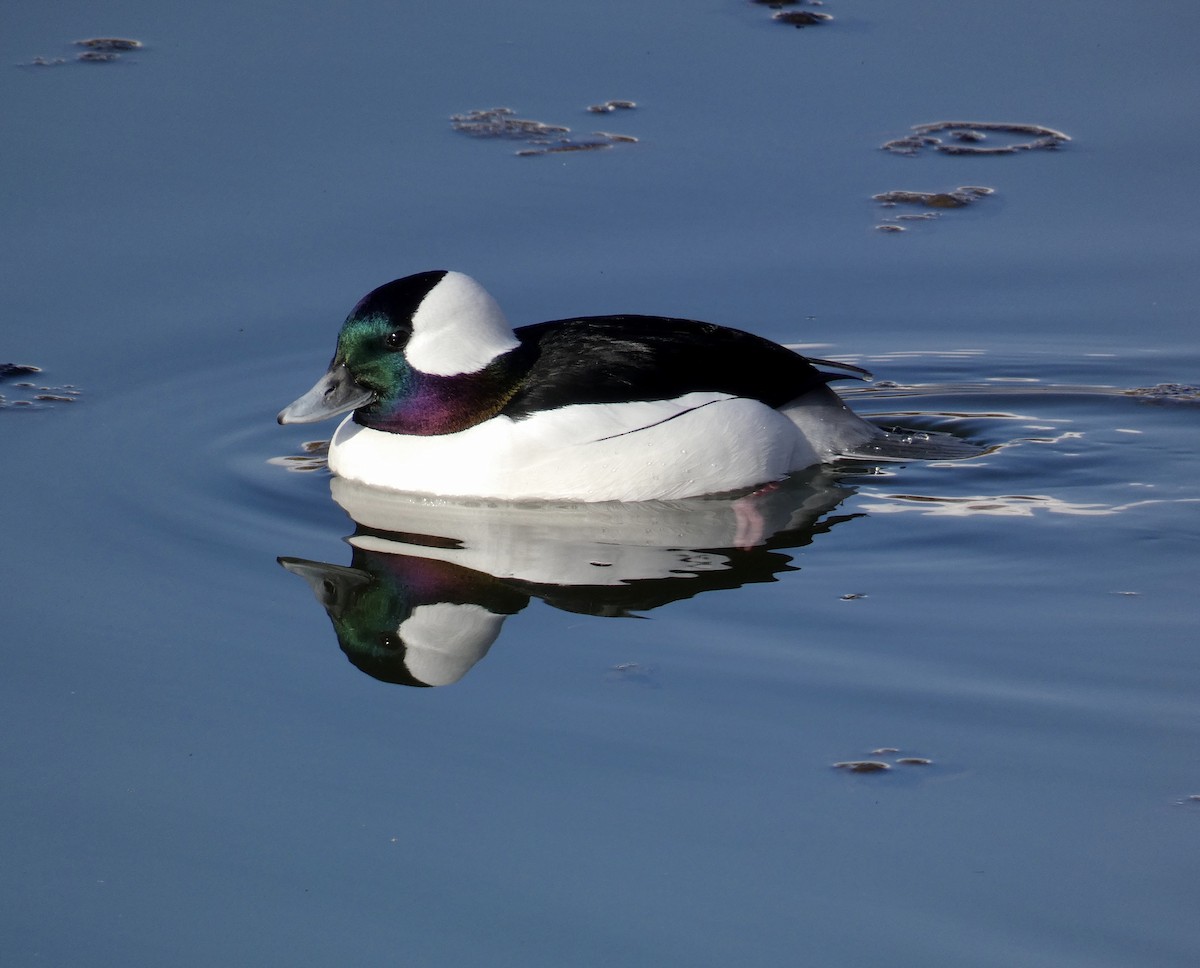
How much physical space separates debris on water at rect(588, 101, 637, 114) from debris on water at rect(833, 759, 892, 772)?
21.4ft

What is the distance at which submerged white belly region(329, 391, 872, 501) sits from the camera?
25.1 feet

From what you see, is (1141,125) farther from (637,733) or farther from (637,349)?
(637,733)

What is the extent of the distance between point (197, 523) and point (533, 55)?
17.7ft

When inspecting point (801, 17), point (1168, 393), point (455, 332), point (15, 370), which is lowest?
point (1168, 393)

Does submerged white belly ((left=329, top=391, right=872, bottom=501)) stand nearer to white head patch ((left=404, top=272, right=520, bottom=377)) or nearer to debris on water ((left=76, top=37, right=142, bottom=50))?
white head patch ((left=404, top=272, right=520, bottom=377))

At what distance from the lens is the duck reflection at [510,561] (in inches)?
261

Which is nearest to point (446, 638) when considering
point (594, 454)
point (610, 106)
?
point (594, 454)

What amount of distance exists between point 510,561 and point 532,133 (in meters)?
4.42

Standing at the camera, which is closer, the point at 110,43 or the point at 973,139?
the point at 973,139

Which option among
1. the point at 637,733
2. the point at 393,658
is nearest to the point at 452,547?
the point at 393,658

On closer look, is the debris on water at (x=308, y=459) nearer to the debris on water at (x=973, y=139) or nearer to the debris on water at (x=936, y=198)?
the debris on water at (x=936, y=198)

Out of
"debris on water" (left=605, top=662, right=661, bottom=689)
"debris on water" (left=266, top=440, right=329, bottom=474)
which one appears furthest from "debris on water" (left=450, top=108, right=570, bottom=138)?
"debris on water" (left=605, top=662, right=661, bottom=689)

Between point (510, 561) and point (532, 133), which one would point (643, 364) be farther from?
point (532, 133)

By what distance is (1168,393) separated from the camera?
339 inches
